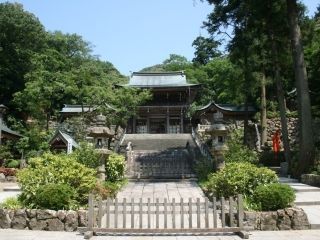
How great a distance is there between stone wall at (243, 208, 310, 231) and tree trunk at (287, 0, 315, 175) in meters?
10.4

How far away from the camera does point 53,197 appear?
384 inches

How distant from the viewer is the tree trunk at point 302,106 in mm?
19266

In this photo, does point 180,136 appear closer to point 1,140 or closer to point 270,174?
point 1,140

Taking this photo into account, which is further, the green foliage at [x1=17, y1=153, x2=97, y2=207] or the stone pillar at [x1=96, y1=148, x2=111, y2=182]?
the stone pillar at [x1=96, y1=148, x2=111, y2=182]

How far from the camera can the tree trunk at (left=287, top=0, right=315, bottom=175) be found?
63.2 ft

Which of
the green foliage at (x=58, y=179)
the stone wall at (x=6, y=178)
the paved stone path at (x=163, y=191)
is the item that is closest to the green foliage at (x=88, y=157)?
the paved stone path at (x=163, y=191)

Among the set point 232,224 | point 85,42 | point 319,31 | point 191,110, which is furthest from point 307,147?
point 85,42

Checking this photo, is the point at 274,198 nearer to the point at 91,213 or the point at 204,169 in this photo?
the point at 91,213

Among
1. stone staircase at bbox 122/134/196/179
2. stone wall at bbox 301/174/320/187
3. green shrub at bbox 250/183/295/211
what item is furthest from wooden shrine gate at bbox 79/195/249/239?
stone staircase at bbox 122/134/196/179

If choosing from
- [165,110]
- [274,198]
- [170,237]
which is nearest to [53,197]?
[170,237]

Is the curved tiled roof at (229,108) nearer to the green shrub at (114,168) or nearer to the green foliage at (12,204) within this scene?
the green shrub at (114,168)

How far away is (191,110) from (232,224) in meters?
34.8

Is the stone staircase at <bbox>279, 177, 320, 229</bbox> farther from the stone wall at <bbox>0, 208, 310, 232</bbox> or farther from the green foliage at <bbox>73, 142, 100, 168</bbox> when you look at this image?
the green foliage at <bbox>73, 142, 100, 168</bbox>

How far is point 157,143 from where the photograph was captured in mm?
35281
